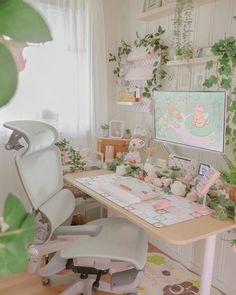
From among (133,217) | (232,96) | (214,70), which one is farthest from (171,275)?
(214,70)

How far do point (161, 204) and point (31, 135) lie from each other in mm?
762

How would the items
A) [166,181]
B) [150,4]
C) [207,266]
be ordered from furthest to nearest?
[150,4]
[166,181]
[207,266]

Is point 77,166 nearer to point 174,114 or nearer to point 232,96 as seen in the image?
point 174,114

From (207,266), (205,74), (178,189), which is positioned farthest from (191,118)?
(207,266)

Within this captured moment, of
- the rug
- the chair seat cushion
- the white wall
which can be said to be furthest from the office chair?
the white wall

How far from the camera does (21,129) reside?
1352 millimetres

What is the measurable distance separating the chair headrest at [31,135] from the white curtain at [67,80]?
834 millimetres

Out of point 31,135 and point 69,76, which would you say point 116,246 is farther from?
point 69,76

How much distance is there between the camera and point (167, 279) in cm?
202

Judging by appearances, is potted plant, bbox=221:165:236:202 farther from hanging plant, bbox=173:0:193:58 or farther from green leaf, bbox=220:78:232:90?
hanging plant, bbox=173:0:193:58

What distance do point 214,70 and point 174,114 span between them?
0.37 meters

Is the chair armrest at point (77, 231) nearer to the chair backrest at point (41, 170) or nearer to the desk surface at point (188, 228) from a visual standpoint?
the chair backrest at point (41, 170)

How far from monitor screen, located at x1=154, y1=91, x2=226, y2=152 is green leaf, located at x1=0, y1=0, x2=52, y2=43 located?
149 centimetres

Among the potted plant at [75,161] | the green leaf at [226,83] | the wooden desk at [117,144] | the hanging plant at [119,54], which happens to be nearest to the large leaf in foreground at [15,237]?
the green leaf at [226,83]
